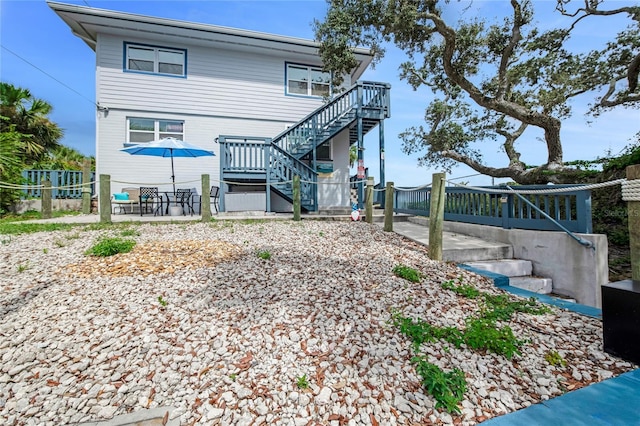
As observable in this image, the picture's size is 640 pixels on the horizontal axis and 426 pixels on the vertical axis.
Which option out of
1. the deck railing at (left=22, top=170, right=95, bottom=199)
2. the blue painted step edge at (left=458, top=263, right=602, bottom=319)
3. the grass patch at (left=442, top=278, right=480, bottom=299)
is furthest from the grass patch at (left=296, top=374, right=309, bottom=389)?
the deck railing at (left=22, top=170, right=95, bottom=199)

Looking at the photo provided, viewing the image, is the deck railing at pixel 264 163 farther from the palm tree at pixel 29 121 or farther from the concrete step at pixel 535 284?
the palm tree at pixel 29 121

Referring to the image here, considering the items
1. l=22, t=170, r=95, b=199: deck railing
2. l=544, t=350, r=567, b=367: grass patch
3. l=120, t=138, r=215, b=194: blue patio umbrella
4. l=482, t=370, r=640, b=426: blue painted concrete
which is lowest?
l=482, t=370, r=640, b=426: blue painted concrete

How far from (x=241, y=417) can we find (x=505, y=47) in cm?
1192

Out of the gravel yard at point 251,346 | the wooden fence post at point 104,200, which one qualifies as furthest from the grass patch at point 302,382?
the wooden fence post at point 104,200

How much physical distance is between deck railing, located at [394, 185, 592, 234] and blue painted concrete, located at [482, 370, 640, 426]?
8.57 feet

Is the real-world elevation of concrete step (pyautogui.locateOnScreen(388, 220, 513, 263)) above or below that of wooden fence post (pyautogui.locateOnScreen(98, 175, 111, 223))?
below

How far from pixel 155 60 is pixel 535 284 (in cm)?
1269

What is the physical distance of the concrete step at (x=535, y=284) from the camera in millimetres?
4438

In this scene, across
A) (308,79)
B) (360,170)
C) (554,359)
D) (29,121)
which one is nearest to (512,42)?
(360,170)

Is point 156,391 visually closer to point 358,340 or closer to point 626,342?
point 358,340

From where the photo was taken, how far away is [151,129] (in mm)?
10695

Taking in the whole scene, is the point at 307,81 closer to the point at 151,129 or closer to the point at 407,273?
the point at 151,129

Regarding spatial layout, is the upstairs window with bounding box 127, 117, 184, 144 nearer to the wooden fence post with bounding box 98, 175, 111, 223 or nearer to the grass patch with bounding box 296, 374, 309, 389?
the wooden fence post with bounding box 98, 175, 111, 223

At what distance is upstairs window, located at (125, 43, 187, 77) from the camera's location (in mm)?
10469
